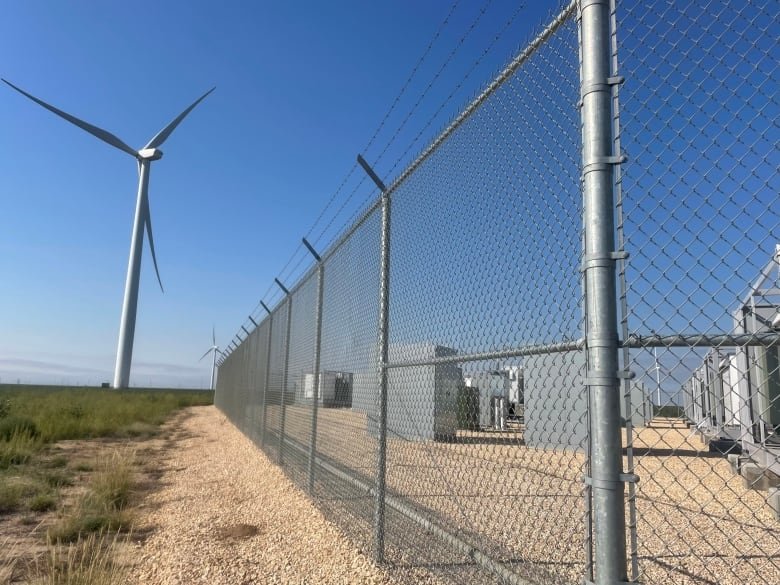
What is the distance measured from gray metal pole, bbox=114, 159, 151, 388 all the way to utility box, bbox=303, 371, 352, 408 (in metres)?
29.2

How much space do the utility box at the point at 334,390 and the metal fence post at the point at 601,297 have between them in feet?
12.6

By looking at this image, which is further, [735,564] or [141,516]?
[141,516]

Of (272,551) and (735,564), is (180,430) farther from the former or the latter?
(735,564)

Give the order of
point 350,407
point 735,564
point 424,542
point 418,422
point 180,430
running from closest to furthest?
point 424,542
point 418,422
point 735,564
point 350,407
point 180,430

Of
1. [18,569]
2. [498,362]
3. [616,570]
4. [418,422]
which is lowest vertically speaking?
[18,569]

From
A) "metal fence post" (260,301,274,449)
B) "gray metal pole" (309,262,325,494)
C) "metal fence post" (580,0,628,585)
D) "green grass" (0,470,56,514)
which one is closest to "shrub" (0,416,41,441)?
"green grass" (0,470,56,514)

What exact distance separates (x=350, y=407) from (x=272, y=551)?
138 centimetres

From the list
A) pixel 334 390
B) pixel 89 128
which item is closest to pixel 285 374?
pixel 334 390

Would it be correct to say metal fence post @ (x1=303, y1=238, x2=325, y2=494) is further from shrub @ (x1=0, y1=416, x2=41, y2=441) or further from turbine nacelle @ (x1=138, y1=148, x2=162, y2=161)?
turbine nacelle @ (x1=138, y1=148, x2=162, y2=161)

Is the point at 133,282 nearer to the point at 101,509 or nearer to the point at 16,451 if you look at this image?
the point at 16,451

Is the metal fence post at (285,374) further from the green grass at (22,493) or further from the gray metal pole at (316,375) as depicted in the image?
the green grass at (22,493)

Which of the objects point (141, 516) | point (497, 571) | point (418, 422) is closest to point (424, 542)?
point (418, 422)

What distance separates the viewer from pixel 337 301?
6418 mm

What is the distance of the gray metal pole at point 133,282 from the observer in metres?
33.3
